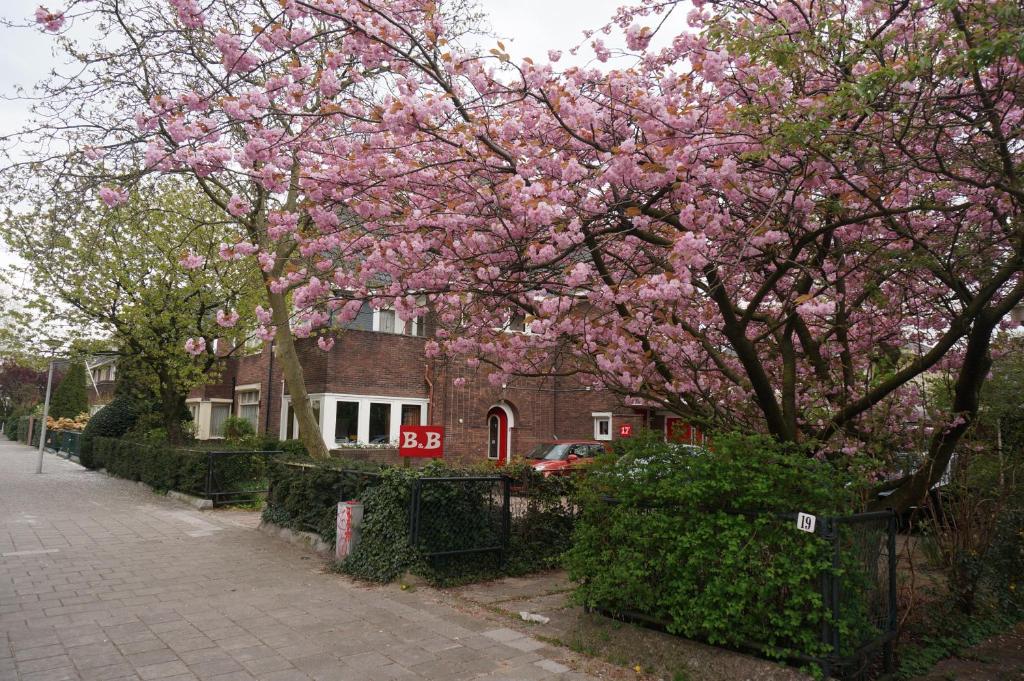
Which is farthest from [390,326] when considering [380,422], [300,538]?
[300,538]

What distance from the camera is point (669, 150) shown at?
571 centimetres

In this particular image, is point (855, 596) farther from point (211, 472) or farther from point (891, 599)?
point (211, 472)

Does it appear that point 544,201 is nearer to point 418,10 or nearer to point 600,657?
point 418,10

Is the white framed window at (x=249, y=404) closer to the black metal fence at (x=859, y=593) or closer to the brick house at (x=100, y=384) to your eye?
the brick house at (x=100, y=384)

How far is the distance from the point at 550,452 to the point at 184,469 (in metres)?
8.88

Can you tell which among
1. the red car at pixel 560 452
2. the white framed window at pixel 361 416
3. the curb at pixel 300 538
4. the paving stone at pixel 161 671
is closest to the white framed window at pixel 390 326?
the white framed window at pixel 361 416

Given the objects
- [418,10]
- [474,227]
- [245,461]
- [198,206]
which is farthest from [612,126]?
[198,206]

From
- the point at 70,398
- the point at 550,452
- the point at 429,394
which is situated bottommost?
the point at 550,452

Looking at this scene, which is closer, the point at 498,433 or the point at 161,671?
the point at 161,671

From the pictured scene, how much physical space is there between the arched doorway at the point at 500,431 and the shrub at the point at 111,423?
1182 cm

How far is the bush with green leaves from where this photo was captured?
15.6ft

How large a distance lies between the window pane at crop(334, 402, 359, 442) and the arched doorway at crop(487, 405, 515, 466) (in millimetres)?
5003

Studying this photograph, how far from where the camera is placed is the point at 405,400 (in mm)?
21922

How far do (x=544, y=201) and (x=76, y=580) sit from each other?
6507 mm
